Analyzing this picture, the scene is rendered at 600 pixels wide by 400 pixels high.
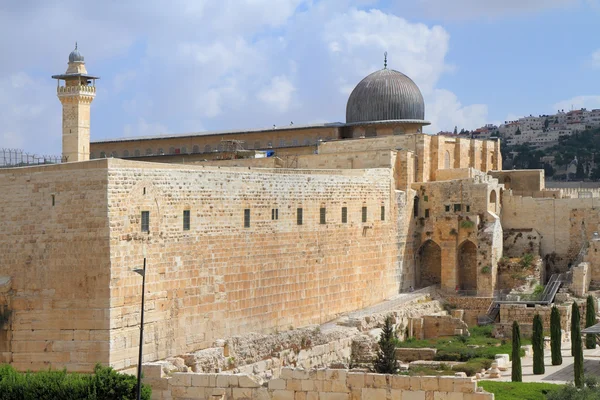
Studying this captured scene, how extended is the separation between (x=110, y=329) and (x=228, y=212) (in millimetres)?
5245

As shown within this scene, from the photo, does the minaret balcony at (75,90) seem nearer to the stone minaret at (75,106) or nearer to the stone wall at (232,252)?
the stone minaret at (75,106)

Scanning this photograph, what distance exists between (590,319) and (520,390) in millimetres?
8648

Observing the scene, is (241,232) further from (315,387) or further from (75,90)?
(75,90)

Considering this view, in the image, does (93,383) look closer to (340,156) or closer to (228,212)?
(228,212)

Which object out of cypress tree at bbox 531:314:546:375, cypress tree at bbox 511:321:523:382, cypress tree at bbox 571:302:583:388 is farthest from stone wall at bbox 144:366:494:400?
cypress tree at bbox 531:314:546:375

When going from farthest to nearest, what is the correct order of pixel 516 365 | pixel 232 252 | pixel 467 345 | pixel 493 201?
pixel 493 201, pixel 467 345, pixel 516 365, pixel 232 252

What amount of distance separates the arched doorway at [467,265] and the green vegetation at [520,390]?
1256cm

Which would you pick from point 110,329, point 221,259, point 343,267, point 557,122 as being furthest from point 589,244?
point 557,122

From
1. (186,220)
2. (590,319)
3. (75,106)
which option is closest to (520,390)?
(186,220)

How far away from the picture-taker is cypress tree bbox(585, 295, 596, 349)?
29.6 meters

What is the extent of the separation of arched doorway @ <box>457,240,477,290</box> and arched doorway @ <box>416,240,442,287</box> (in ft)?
2.77

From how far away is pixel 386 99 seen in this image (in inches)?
1630

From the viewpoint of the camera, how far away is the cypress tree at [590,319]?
97.1 ft

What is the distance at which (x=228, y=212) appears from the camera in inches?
978
